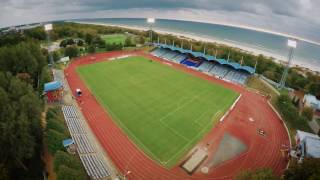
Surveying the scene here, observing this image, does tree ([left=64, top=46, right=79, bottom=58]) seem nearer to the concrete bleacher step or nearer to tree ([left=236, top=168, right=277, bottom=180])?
the concrete bleacher step

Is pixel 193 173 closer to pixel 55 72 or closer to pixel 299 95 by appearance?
pixel 299 95

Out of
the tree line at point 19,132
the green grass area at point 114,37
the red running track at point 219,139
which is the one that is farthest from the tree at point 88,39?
the tree line at point 19,132

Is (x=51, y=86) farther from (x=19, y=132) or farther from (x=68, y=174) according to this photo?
(x=68, y=174)

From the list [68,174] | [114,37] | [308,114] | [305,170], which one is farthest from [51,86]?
[114,37]

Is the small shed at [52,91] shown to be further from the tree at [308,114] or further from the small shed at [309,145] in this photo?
the tree at [308,114]

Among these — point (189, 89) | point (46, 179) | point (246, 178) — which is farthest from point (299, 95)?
point (46, 179)

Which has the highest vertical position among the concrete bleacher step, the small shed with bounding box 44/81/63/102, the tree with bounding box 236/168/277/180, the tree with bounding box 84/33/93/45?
the tree with bounding box 84/33/93/45

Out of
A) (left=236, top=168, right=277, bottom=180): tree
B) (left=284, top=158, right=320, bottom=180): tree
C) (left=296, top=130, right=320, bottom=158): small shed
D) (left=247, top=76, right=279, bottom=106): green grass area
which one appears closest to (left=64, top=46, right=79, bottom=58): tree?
(left=247, top=76, right=279, bottom=106): green grass area
